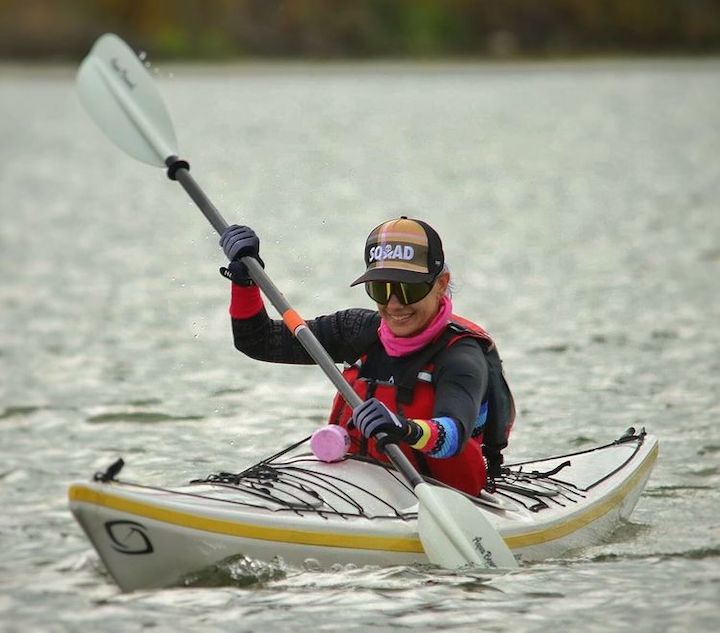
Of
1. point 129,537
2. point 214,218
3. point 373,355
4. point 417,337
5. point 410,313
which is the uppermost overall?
point 214,218

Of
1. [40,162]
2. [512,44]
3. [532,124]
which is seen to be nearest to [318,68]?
[512,44]

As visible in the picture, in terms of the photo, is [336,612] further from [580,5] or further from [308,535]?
[580,5]

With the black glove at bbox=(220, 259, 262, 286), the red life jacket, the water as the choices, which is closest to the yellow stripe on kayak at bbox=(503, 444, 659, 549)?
the water

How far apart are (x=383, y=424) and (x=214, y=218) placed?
2002mm

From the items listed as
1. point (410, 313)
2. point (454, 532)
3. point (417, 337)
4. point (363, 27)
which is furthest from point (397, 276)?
point (363, 27)

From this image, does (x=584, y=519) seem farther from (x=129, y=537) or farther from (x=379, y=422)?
(x=129, y=537)

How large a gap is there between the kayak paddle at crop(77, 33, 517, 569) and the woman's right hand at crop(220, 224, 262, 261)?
4cm

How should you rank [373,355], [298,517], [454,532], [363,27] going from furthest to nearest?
1. [363,27]
2. [373,355]
3. [454,532]
4. [298,517]

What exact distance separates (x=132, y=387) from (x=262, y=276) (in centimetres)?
513

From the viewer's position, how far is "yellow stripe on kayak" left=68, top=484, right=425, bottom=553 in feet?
20.2

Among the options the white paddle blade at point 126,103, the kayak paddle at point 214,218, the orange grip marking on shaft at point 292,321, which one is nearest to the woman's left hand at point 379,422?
the kayak paddle at point 214,218

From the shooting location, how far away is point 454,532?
6.80m

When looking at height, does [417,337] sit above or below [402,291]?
below

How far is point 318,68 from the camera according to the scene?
87688mm
